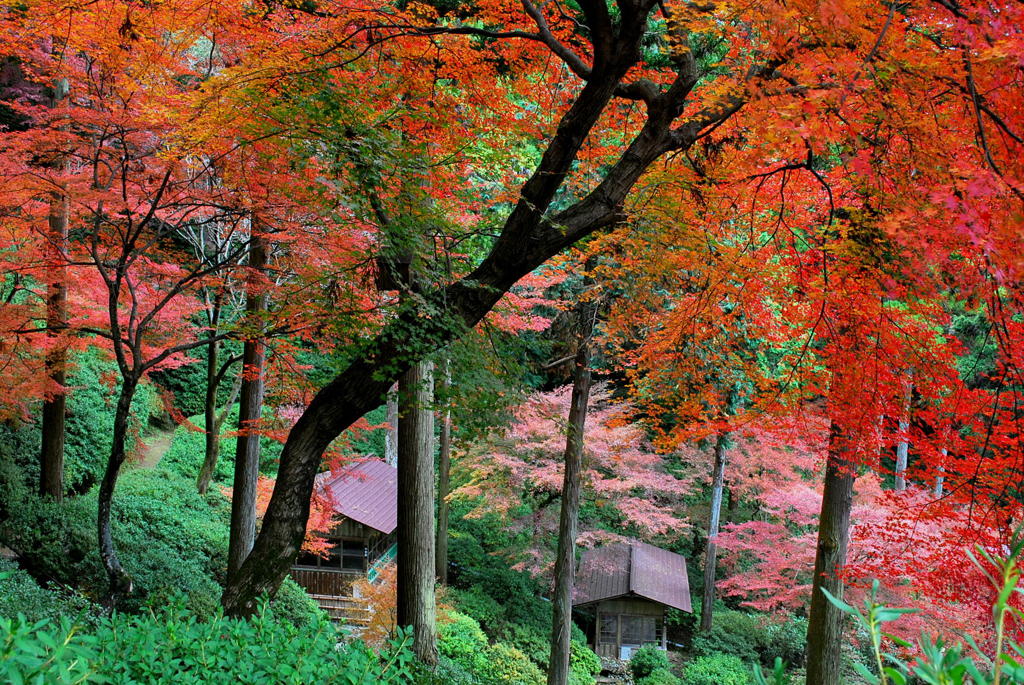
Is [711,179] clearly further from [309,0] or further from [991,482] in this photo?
[309,0]

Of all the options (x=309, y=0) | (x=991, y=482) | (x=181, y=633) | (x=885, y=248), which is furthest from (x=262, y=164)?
(x=991, y=482)

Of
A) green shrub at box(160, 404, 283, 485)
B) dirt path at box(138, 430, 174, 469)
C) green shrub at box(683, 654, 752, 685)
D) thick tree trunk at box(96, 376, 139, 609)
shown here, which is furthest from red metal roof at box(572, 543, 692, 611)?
thick tree trunk at box(96, 376, 139, 609)

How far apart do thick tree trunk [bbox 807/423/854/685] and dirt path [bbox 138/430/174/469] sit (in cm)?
1503

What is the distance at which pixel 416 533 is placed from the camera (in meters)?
7.02

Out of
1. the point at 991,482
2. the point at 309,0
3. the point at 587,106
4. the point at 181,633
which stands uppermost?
the point at 309,0

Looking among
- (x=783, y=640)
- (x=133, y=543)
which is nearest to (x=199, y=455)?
(x=133, y=543)

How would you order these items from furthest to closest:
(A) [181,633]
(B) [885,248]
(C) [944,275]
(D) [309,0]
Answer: (D) [309,0], (B) [885,248], (C) [944,275], (A) [181,633]

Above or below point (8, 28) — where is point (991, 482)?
below

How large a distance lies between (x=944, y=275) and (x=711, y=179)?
6.35 feet

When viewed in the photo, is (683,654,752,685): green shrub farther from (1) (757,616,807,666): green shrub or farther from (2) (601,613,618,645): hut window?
(2) (601,613,618,645): hut window

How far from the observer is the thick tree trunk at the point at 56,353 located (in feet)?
27.8

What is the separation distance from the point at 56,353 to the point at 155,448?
9106 millimetres

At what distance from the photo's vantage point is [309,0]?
293 inches

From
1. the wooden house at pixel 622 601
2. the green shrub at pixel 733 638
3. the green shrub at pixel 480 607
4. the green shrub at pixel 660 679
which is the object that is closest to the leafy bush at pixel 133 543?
the green shrub at pixel 480 607
